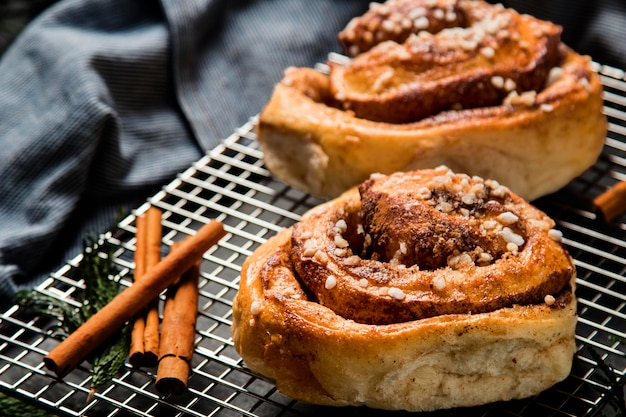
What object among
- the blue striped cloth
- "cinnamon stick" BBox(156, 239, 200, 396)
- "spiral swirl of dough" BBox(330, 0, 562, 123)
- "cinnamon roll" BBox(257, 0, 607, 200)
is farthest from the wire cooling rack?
"spiral swirl of dough" BBox(330, 0, 562, 123)

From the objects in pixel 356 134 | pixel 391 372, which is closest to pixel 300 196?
pixel 356 134

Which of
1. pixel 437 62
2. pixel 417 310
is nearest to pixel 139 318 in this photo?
pixel 417 310

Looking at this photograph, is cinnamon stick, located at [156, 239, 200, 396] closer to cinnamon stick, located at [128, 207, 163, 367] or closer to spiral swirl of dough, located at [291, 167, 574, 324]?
cinnamon stick, located at [128, 207, 163, 367]

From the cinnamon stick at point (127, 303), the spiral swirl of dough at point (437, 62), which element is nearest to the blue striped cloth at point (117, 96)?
the cinnamon stick at point (127, 303)

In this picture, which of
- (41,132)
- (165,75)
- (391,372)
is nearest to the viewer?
(391,372)

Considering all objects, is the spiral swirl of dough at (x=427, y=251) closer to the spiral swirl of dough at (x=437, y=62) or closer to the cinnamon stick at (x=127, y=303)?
the cinnamon stick at (x=127, y=303)

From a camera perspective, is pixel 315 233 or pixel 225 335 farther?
pixel 225 335

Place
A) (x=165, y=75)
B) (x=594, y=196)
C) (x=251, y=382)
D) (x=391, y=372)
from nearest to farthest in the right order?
(x=391, y=372), (x=251, y=382), (x=594, y=196), (x=165, y=75)

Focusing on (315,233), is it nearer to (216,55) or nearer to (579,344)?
(579,344)
